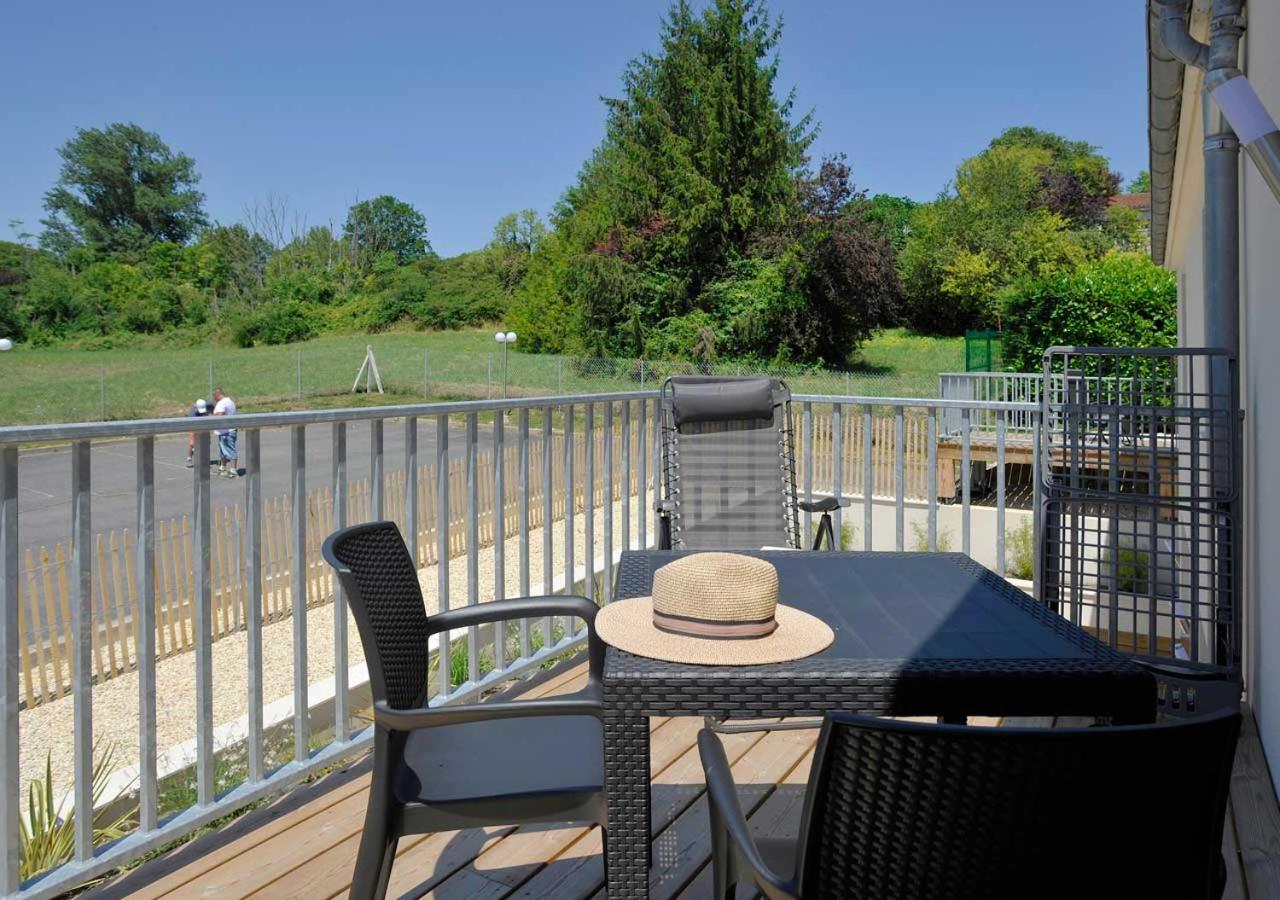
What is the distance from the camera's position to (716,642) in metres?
1.60

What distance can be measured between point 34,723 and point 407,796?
6.23 metres

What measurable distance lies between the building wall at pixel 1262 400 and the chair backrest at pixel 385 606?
7.21 ft

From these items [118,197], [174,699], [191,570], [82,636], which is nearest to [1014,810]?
[82,636]

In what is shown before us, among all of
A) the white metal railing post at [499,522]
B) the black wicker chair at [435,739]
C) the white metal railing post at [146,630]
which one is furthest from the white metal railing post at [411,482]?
the black wicker chair at [435,739]

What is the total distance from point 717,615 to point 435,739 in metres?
0.65

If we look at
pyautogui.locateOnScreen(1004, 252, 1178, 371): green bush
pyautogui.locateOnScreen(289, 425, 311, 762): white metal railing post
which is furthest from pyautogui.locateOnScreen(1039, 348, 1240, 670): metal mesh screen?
pyautogui.locateOnScreen(1004, 252, 1178, 371): green bush

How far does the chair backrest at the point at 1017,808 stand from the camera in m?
0.90

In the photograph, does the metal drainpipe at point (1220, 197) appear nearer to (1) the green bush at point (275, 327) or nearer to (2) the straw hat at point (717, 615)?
(2) the straw hat at point (717, 615)

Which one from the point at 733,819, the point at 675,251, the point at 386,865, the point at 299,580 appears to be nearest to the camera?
the point at 733,819

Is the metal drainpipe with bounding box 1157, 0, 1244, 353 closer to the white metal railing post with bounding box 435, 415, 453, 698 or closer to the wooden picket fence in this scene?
the wooden picket fence

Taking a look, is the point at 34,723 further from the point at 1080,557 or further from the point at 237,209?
the point at 237,209

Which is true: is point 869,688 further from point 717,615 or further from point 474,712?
point 474,712

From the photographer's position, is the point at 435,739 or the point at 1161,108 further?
the point at 1161,108

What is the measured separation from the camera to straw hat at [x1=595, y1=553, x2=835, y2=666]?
158 centimetres
